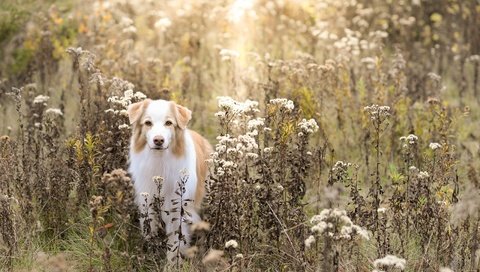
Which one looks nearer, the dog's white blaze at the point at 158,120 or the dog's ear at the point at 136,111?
the dog's white blaze at the point at 158,120

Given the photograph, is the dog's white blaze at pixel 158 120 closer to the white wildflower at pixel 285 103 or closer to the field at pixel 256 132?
the field at pixel 256 132

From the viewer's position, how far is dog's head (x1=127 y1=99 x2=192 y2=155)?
16.2ft

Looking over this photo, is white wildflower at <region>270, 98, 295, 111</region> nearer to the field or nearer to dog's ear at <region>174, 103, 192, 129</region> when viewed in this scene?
the field

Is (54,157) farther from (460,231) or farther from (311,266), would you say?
(460,231)

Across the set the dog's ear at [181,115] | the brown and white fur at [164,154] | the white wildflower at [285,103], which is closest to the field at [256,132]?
the white wildflower at [285,103]

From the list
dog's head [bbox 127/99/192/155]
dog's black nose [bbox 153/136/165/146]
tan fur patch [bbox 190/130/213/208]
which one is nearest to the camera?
dog's black nose [bbox 153/136/165/146]

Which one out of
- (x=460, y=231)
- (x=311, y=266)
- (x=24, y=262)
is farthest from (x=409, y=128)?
(x=24, y=262)

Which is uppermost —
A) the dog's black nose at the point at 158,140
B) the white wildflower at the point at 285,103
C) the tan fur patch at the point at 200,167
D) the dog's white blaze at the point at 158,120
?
the white wildflower at the point at 285,103

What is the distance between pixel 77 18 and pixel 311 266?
21.7 feet

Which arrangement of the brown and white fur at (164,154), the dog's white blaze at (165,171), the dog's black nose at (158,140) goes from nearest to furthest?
the dog's black nose at (158,140) → the brown and white fur at (164,154) → the dog's white blaze at (165,171)

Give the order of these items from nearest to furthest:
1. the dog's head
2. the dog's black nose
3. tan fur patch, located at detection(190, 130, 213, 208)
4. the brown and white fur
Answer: the dog's black nose → the dog's head → the brown and white fur → tan fur patch, located at detection(190, 130, 213, 208)

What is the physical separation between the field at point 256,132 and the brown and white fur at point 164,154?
18 cm

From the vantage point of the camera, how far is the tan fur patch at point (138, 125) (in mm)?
5117

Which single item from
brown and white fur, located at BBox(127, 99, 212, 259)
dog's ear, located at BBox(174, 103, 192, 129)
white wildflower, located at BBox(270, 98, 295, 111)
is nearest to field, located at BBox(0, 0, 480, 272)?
white wildflower, located at BBox(270, 98, 295, 111)
